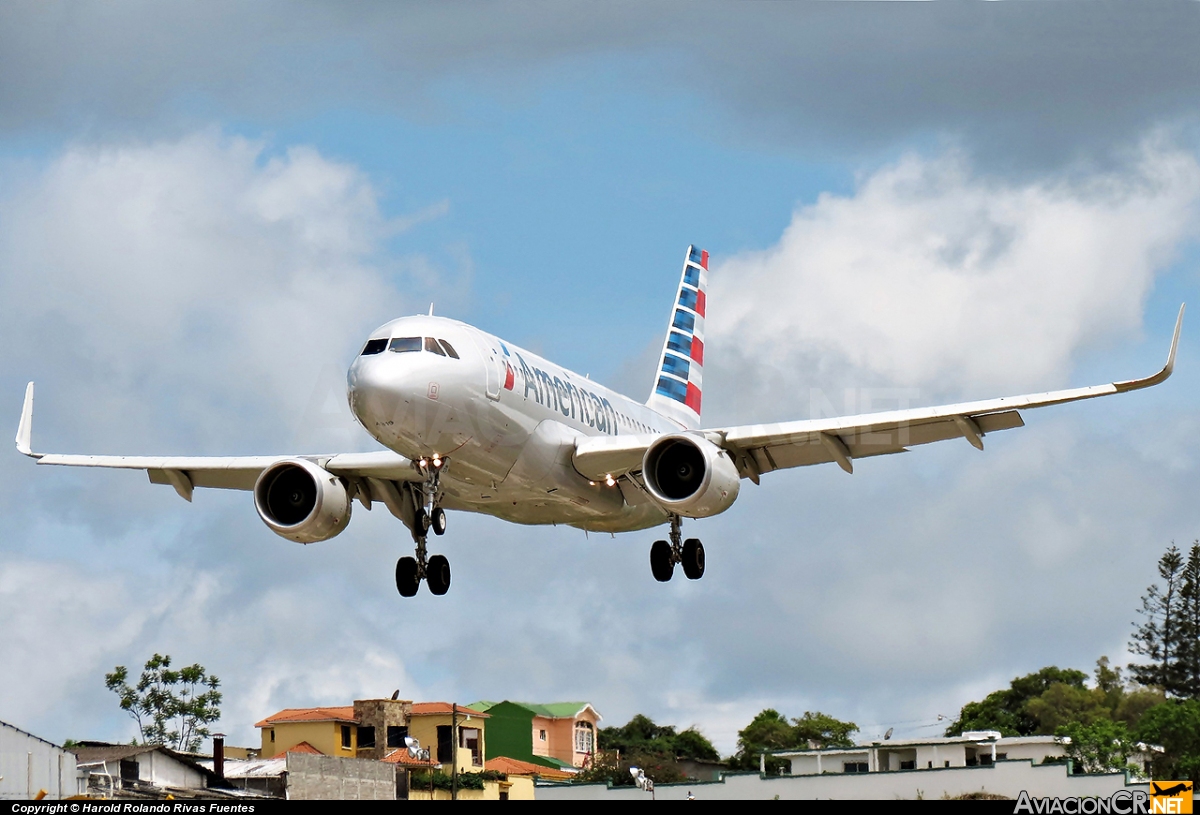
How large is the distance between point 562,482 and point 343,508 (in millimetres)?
5232

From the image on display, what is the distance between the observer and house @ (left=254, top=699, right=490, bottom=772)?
63.2 meters

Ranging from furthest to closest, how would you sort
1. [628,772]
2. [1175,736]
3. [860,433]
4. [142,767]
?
[628,772] < [142,767] < [1175,736] < [860,433]

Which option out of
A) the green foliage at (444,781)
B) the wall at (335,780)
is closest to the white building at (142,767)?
the wall at (335,780)

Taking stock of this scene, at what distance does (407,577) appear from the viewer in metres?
36.6

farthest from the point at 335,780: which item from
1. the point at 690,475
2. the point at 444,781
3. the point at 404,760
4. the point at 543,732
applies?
the point at 543,732

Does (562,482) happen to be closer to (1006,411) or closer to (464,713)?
(1006,411)

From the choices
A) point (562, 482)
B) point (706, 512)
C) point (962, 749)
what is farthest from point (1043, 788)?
point (562, 482)

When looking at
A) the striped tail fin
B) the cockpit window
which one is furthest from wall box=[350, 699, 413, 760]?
the cockpit window

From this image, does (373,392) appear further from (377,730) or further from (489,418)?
(377,730)

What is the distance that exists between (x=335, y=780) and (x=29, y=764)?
1121 centimetres

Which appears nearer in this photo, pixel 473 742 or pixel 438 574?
pixel 438 574

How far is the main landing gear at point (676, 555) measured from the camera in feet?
130

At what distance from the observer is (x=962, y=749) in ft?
166

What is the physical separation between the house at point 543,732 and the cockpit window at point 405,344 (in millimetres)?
48225
